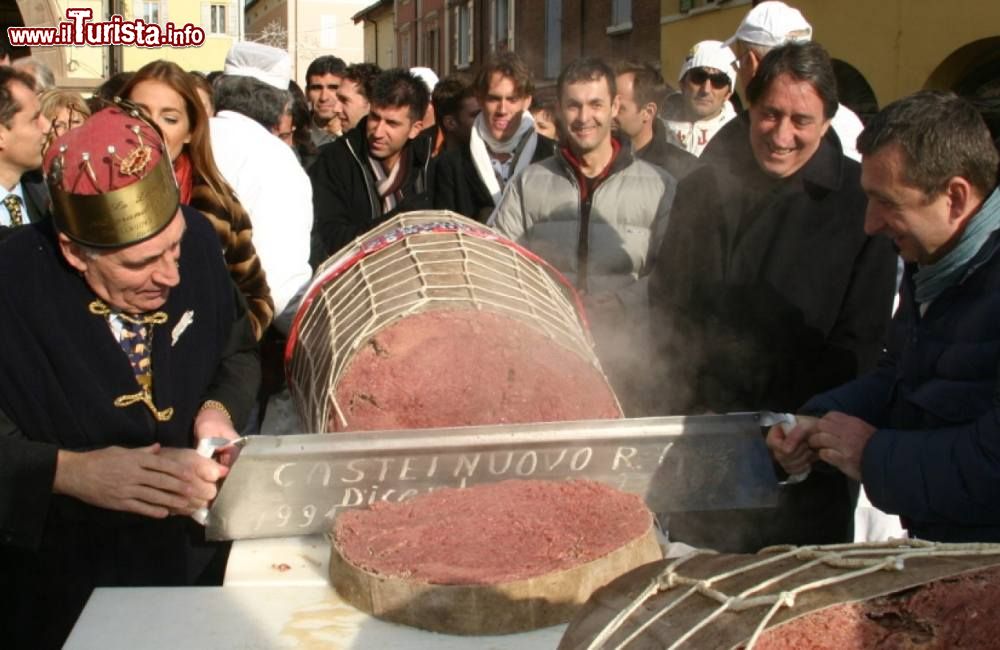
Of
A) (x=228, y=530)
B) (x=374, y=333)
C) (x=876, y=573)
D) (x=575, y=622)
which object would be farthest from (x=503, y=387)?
(x=876, y=573)

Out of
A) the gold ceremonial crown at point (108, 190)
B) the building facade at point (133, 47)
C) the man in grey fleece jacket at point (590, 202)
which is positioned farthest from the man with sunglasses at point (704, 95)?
the building facade at point (133, 47)

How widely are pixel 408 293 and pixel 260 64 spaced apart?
2.69m

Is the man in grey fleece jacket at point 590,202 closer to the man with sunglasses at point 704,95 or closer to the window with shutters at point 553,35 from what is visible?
the man with sunglasses at point 704,95

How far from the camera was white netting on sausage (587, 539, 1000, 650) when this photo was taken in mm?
1460

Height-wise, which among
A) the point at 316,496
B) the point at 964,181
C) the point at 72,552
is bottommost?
the point at 72,552

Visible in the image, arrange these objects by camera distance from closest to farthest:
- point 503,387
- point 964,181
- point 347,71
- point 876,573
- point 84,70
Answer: point 876,573 < point 964,181 < point 503,387 < point 347,71 < point 84,70

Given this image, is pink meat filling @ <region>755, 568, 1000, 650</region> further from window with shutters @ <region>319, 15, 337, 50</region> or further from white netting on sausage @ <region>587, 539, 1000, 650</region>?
window with shutters @ <region>319, 15, 337, 50</region>

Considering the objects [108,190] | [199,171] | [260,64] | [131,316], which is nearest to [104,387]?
[131,316]

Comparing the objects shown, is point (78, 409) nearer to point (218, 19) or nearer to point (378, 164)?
point (378, 164)

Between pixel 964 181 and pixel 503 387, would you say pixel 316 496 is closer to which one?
pixel 503 387

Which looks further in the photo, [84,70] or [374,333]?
[84,70]

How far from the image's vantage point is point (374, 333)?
2795 mm

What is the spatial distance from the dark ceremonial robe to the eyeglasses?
4.10 m

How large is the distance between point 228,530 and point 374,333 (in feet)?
2.03
